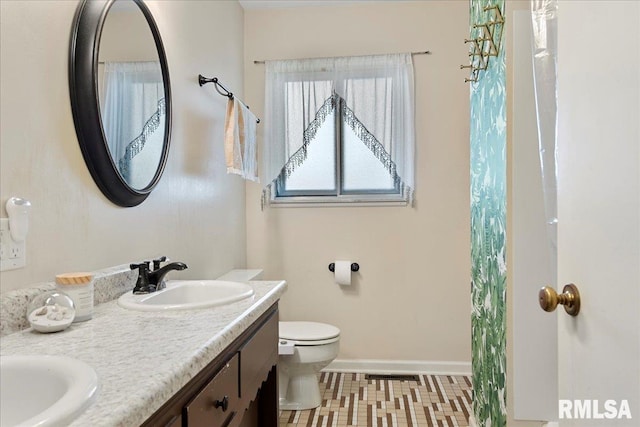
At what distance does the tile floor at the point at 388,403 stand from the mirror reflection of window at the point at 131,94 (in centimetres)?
153

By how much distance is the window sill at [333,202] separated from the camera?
2.72 m

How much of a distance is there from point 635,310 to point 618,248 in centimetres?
10

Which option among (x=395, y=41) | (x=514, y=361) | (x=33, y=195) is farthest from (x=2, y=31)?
(x=395, y=41)

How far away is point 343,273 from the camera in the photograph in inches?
105

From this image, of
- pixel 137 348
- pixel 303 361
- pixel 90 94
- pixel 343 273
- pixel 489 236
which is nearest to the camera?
pixel 137 348

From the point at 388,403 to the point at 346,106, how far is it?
1.94 m

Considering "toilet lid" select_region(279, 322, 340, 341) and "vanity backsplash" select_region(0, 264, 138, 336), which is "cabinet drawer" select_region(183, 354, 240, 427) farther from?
"toilet lid" select_region(279, 322, 340, 341)

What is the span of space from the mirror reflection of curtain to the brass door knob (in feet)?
4.28

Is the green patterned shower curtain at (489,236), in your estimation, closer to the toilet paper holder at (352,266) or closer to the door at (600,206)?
the door at (600,206)

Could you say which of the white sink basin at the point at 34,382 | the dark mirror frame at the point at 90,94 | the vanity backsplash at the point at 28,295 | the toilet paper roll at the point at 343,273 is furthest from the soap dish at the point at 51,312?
the toilet paper roll at the point at 343,273

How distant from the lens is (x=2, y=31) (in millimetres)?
904

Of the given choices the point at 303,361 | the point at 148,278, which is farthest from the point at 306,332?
the point at 148,278

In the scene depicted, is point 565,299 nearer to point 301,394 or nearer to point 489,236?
point 489,236

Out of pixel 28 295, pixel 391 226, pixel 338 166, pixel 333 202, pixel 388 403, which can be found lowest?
pixel 388 403
